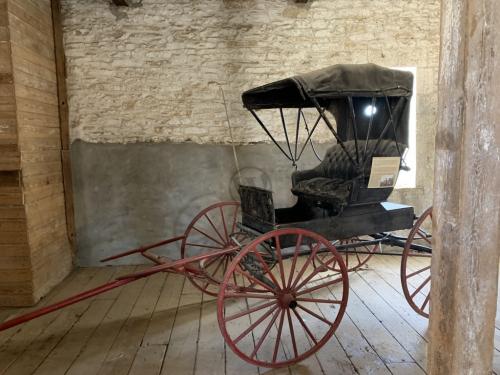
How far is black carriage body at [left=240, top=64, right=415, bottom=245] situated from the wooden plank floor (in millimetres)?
730

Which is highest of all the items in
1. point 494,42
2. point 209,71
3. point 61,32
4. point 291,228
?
point 61,32

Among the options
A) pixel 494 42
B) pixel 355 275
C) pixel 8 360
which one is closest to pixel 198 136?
pixel 355 275

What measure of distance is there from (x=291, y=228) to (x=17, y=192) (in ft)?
7.97

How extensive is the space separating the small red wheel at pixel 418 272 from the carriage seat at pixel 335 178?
401 mm

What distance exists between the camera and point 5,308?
3592mm

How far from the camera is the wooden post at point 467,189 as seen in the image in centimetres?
158

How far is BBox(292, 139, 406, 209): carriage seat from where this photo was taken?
308cm

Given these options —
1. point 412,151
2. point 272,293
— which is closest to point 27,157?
point 272,293

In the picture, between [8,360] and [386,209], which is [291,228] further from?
[8,360]

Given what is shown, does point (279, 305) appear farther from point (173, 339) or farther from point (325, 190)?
point (325, 190)

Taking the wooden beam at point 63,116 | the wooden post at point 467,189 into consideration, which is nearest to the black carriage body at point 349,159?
the wooden post at point 467,189

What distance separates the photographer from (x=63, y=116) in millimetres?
4527

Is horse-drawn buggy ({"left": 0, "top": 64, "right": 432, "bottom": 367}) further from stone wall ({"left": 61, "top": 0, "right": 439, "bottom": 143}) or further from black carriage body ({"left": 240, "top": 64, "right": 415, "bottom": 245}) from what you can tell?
stone wall ({"left": 61, "top": 0, "right": 439, "bottom": 143})

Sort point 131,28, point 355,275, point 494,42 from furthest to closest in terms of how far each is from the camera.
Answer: point 131,28 < point 355,275 < point 494,42
